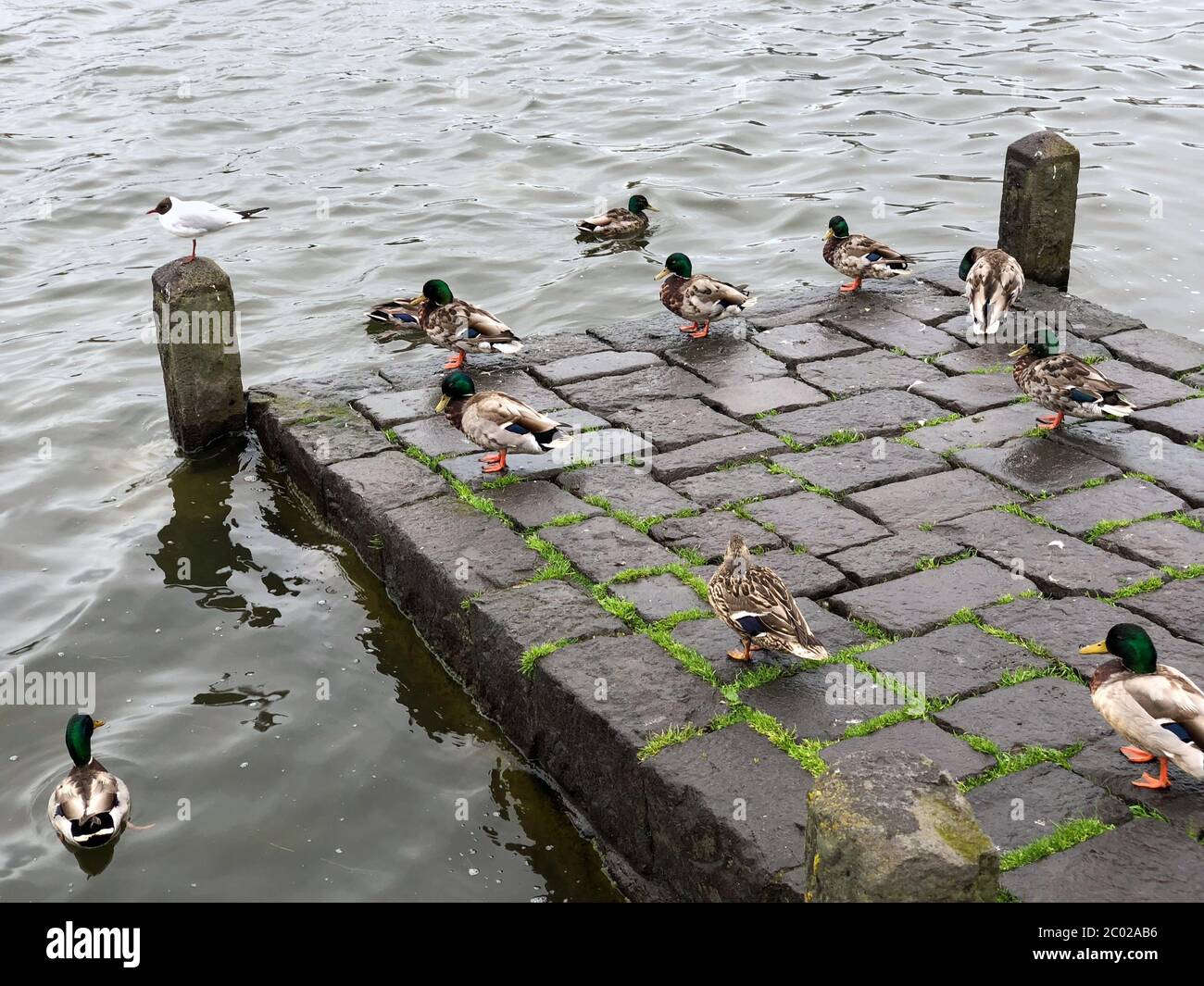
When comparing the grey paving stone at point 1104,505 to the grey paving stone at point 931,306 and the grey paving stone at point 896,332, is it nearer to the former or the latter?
the grey paving stone at point 896,332

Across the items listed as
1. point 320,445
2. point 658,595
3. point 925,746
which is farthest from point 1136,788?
point 320,445

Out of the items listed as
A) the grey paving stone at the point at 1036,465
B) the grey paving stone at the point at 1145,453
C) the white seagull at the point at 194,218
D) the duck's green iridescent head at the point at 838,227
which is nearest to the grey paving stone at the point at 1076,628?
the grey paving stone at the point at 1036,465

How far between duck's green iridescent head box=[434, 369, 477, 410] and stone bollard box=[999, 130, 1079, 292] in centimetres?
454

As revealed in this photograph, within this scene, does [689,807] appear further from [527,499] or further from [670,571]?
[527,499]

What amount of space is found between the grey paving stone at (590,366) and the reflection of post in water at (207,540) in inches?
86.1

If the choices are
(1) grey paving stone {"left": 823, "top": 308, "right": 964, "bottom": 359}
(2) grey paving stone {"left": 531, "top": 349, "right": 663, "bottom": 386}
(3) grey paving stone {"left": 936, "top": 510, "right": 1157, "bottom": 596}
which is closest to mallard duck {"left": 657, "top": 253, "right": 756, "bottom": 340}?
(2) grey paving stone {"left": 531, "top": 349, "right": 663, "bottom": 386}

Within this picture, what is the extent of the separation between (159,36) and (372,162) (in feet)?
23.0

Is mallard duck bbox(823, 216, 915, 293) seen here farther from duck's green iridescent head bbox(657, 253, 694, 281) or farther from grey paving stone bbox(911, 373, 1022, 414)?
grey paving stone bbox(911, 373, 1022, 414)

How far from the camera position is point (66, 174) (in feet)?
50.6

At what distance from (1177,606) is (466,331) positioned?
16.8ft

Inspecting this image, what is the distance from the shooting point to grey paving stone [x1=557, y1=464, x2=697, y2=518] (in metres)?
7.08

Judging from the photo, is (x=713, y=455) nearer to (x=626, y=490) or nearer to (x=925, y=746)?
(x=626, y=490)

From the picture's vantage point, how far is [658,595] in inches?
246
